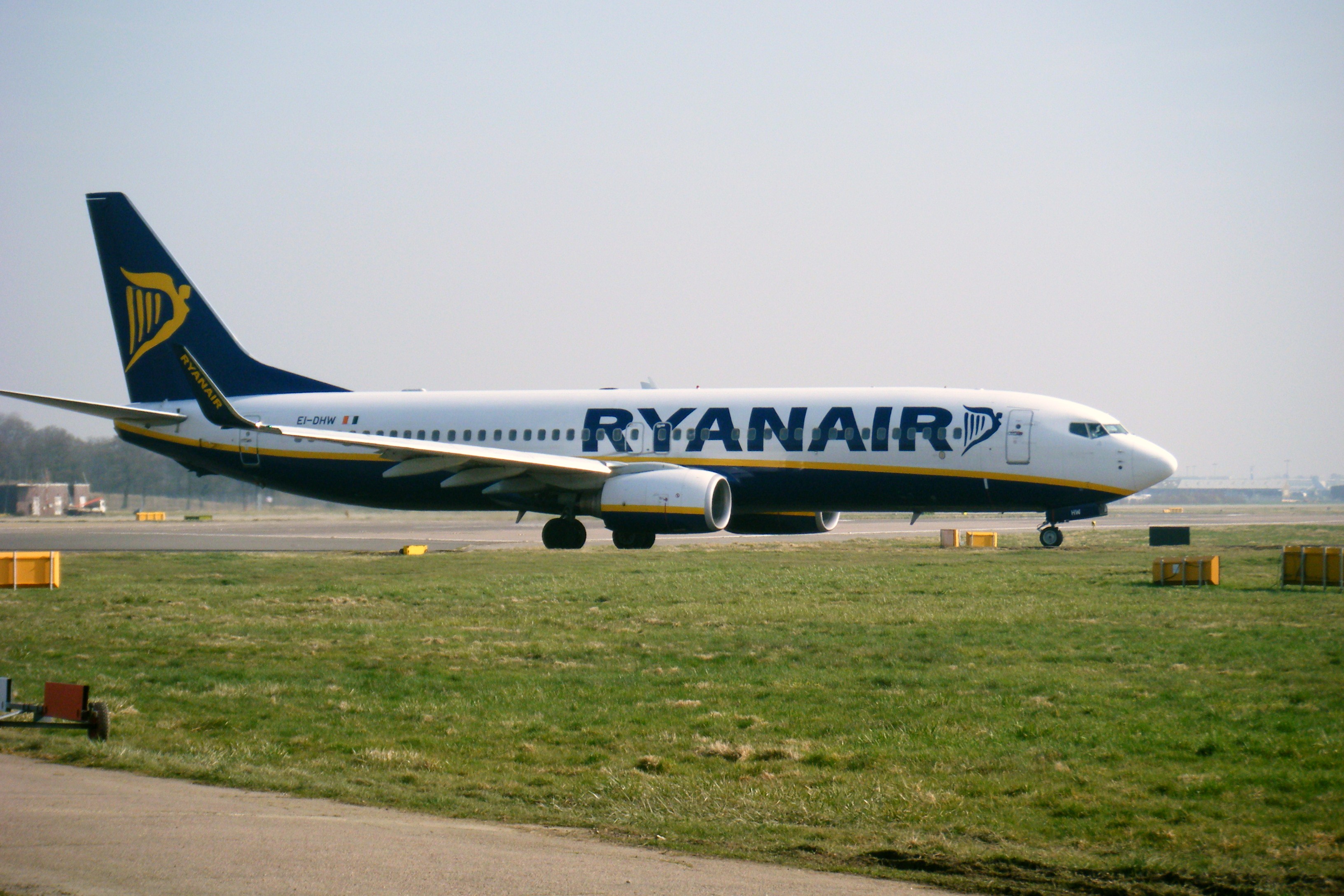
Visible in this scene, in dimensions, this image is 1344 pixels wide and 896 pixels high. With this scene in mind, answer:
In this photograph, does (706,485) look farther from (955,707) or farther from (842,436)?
(955,707)

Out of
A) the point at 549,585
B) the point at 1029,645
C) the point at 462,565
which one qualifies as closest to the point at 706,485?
the point at 462,565

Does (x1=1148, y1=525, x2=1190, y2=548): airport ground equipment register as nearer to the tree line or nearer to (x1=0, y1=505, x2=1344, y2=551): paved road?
(x1=0, y1=505, x2=1344, y2=551): paved road

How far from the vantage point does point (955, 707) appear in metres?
11.7

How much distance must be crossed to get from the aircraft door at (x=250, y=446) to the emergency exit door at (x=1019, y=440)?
20635mm

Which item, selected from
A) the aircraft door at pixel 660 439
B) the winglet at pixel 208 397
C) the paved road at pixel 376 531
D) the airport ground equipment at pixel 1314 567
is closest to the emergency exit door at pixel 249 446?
the paved road at pixel 376 531

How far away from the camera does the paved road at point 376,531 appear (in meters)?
38.9

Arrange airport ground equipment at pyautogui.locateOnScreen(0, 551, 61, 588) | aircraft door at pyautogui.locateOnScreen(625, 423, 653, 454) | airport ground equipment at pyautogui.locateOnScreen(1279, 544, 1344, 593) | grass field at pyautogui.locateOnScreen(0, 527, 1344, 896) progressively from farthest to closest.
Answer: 1. aircraft door at pyautogui.locateOnScreen(625, 423, 653, 454)
2. airport ground equipment at pyautogui.locateOnScreen(0, 551, 61, 588)
3. airport ground equipment at pyautogui.locateOnScreen(1279, 544, 1344, 593)
4. grass field at pyautogui.locateOnScreen(0, 527, 1344, 896)

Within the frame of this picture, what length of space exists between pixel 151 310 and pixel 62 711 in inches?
1220

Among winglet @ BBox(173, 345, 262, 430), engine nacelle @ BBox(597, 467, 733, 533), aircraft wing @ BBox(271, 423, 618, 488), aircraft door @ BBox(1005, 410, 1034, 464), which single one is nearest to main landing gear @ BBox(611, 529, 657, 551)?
engine nacelle @ BBox(597, 467, 733, 533)

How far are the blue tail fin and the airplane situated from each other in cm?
5

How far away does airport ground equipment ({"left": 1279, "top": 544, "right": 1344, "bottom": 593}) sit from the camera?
76.6ft

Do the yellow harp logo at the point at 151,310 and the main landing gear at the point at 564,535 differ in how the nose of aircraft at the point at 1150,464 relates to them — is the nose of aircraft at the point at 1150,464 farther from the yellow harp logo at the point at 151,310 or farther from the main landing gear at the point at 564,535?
the yellow harp logo at the point at 151,310

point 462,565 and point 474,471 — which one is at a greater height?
point 474,471

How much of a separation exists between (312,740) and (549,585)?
42.0ft
